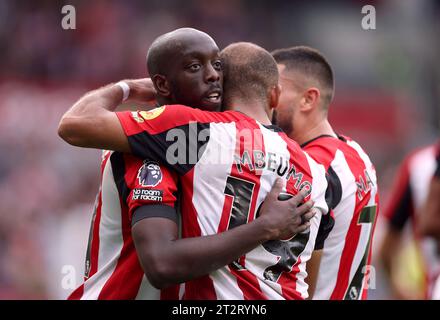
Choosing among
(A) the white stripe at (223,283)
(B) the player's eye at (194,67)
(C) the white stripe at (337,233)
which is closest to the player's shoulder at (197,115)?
(B) the player's eye at (194,67)

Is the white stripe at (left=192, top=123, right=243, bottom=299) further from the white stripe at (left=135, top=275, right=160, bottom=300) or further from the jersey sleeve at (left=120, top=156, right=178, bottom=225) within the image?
the white stripe at (left=135, top=275, right=160, bottom=300)

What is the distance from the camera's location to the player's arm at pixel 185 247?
4.03 metres

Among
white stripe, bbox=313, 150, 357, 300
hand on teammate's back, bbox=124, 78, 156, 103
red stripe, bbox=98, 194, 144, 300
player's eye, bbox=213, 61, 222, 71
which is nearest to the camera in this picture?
red stripe, bbox=98, 194, 144, 300

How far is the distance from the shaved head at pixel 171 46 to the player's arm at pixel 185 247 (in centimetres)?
86

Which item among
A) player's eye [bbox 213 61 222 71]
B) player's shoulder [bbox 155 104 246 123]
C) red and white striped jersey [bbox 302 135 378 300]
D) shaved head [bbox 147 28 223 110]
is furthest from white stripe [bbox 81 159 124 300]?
red and white striped jersey [bbox 302 135 378 300]

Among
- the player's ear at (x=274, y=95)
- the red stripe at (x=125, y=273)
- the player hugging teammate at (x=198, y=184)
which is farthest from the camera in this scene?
the player's ear at (x=274, y=95)

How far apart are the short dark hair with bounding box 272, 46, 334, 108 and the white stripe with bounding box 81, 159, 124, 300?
2.00 meters

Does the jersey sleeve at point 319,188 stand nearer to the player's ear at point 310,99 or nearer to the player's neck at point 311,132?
the player's neck at point 311,132

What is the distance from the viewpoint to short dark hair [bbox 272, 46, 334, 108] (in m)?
5.92

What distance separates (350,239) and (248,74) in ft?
4.81

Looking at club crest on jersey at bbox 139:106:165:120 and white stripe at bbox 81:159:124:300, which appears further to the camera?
white stripe at bbox 81:159:124:300

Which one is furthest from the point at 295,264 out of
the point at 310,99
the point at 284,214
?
the point at 310,99
